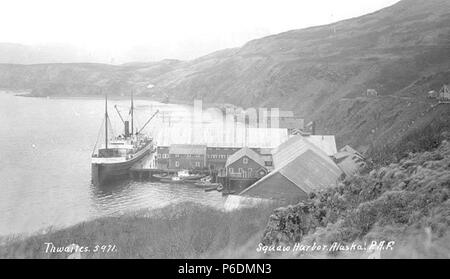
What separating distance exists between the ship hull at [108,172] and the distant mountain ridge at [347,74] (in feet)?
46.3

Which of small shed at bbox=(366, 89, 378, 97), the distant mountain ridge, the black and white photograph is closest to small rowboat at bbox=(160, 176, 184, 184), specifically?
the black and white photograph

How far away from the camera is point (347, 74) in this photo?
139 ft

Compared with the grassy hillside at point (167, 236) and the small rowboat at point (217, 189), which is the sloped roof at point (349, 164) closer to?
the small rowboat at point (217, 189)

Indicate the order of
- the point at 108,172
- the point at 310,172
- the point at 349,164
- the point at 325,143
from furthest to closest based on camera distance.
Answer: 1. the point at 108,172
2. the point at 325,143
3. the point at 349,164
4. the point at 310,172

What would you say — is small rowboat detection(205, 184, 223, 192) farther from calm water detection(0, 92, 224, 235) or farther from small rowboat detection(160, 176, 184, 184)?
small rowboat detection(160, 176, 184, 184)

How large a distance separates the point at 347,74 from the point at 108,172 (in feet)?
93.1

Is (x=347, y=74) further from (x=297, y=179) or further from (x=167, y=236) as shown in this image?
(x=167, y=236)

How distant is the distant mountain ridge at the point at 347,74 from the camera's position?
2716cm

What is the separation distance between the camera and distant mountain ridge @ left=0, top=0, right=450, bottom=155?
27.2 m

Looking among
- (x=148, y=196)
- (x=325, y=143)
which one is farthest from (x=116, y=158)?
(x=325, y=143)

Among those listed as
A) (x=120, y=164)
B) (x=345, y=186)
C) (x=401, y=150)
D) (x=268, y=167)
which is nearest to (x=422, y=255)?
(x=345, y=186)

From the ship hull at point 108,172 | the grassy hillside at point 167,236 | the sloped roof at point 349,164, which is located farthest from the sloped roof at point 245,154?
the ship hull at point 108,172

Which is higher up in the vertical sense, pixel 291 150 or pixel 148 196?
pixel 291 150

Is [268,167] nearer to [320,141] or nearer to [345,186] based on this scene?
[320,141]
